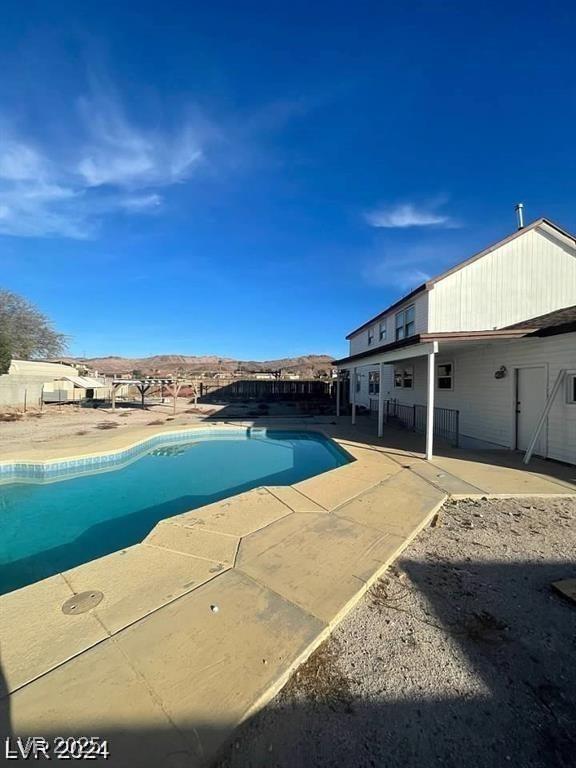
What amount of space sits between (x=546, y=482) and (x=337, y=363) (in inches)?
438

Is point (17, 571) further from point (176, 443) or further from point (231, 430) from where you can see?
point (231, 430)

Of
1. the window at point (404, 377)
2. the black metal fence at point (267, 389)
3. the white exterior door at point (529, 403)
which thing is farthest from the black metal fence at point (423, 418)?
the black metal fence at point (267, 389)

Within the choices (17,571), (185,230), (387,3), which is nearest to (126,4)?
(387,3)

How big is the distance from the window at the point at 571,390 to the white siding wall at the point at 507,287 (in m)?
4.16

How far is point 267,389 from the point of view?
27.5 meters

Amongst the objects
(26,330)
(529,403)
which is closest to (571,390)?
(529,403)

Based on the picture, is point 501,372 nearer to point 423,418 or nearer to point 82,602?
point 423,418

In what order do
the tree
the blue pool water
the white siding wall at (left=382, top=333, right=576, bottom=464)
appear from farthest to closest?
the tree → the white siding wall at (left=382, top=333, right=576, bottom=464) → the blue pool water

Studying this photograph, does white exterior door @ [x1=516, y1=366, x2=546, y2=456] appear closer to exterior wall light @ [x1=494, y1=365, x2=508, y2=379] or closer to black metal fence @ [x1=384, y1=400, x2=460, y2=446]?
exterior wall light @ [x1=494, y1=365, x2=508, y2=379]

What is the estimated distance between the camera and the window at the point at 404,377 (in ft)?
44.5

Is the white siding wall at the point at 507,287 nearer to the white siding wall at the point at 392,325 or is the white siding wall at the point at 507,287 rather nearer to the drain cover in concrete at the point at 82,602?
the white siding wall at the point at 392,325

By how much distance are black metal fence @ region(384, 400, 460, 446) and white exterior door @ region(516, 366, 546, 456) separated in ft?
5.01

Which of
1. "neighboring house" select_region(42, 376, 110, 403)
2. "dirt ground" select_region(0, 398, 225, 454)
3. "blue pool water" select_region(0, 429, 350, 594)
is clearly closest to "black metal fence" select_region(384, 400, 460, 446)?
"blue pool water" select_region(0, 429, 350, 594)

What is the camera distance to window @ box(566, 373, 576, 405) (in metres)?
6.53
